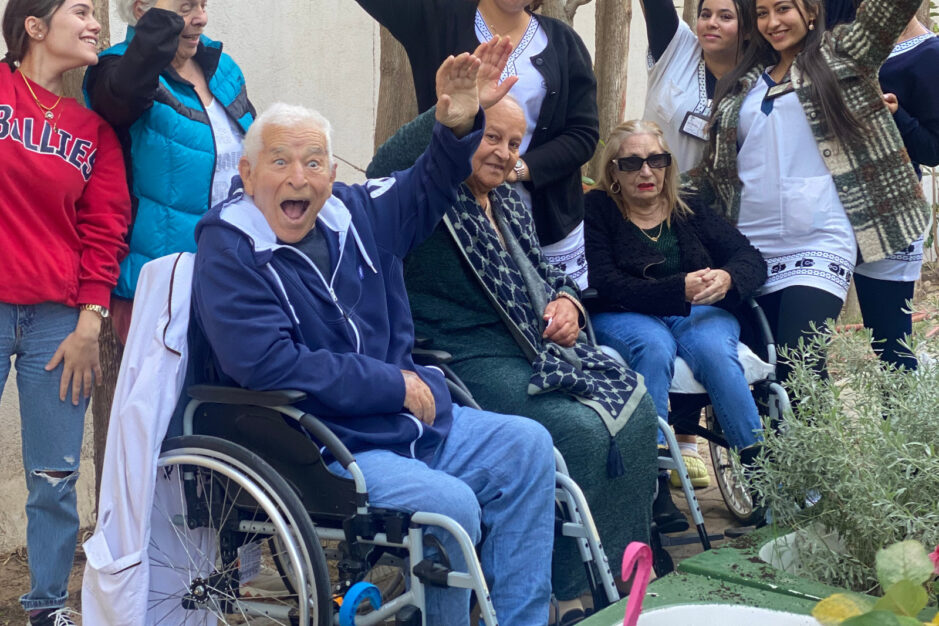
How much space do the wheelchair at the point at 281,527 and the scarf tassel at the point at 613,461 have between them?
21 cm

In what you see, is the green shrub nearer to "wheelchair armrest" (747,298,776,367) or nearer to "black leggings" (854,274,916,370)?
"wheelchair armrest" (747,298,776,367)

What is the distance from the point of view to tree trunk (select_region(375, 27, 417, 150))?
4.41 metres

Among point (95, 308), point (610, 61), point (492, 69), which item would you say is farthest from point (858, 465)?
point (610, 61)

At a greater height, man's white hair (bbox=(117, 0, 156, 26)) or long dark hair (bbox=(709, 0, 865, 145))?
man's white hair (bbox=(117, 0, 156, 26))

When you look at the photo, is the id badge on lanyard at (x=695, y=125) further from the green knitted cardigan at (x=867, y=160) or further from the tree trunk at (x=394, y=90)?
the tree trunk at (x=394, y=90)

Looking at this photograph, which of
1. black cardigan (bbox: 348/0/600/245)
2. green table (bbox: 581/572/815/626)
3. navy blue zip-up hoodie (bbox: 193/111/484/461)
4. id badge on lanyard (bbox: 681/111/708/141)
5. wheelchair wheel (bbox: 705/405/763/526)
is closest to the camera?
green table (bbox: 581/572/815/626)

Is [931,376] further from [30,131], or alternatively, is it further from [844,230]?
[30,131]

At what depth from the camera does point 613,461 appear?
3.20m

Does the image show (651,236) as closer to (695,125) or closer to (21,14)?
(695,125)

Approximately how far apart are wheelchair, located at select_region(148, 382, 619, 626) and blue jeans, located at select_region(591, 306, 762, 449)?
80 cm

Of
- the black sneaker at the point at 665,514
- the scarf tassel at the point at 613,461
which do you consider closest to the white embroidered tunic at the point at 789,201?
the black sneaker at the point at 665,514

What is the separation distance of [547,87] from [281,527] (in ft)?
6.14

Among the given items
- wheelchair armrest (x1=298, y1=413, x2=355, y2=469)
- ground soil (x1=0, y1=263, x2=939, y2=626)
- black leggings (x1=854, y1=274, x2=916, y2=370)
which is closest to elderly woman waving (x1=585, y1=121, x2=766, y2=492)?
black leggings (x1=854, y1=274, x2=916, y2=370)

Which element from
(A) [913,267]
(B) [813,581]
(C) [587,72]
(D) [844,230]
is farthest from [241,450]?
(A) [913,267]
